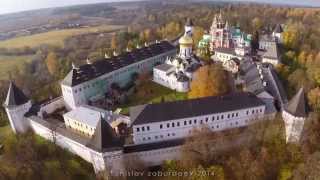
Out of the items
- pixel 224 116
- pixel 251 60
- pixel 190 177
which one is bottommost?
pixel 190 177

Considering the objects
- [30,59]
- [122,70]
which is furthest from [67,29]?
[122,70]

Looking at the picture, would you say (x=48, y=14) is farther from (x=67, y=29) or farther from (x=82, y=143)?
(x=82, y=143)

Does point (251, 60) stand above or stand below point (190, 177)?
above

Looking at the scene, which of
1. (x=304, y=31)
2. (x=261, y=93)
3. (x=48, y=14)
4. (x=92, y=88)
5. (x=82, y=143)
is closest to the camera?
(x=82, y=143)

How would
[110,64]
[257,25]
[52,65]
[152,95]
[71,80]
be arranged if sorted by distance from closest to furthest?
[71,80]
[152,95]
[110,64]
[52,65]
[257,25]

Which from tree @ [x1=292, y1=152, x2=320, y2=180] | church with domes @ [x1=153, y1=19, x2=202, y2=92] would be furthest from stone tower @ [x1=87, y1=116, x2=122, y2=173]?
church with domes @ [x1=153, y1=19, x2=202, y2=92]

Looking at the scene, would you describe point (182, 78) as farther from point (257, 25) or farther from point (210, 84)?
point (257, 25)

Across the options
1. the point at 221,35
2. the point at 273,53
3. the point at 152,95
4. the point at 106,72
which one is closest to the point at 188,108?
the point at 152,95
